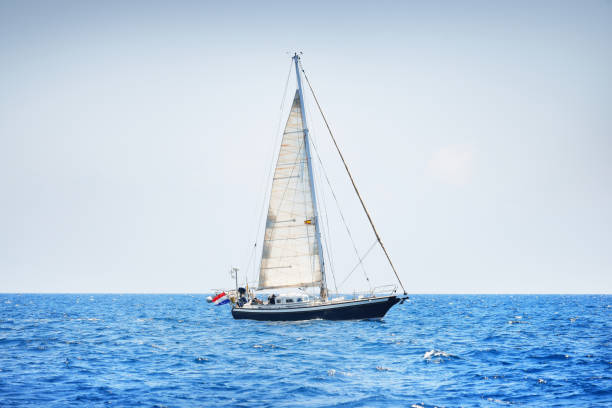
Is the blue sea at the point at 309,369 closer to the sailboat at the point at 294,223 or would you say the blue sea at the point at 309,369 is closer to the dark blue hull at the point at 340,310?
the dark blue hull at the point at 340,310

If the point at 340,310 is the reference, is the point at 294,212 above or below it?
above

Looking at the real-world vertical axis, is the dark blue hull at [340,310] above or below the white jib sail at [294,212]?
below

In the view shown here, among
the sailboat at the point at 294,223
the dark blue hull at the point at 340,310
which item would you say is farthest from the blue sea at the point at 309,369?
the sailboat at the point at 294,223

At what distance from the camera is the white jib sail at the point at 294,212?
40.7m

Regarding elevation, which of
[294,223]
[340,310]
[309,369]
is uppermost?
[294,223]

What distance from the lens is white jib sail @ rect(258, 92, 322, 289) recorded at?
133 feet

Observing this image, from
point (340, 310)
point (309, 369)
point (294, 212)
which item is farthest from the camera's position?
point (294, 212)

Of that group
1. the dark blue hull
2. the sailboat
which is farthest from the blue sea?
the sailboat

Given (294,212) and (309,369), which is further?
(294,212)

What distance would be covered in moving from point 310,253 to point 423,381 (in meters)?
22.2

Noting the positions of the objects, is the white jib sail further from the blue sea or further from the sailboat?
the blue sea

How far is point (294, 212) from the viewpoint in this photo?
4084cm

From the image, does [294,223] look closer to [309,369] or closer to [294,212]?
[294,212]

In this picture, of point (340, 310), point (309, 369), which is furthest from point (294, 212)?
point (309, 369)
